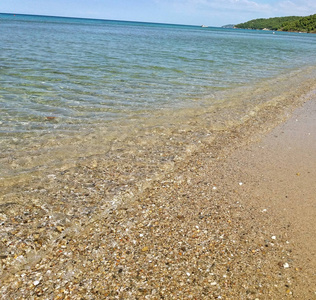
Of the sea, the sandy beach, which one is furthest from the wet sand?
the sea

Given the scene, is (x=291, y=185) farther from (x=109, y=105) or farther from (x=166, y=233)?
(x=109, y=105)

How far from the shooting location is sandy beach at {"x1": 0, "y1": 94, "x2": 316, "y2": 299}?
2969mm

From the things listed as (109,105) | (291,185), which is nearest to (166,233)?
(291,185)

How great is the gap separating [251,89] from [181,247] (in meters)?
10.7

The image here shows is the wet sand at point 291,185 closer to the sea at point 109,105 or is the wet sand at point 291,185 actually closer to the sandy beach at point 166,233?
the sandy beach at point 166,233

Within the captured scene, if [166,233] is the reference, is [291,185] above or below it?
above

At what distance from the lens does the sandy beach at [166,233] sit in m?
2.97

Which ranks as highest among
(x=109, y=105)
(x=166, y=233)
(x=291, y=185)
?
(x=109, y=105)

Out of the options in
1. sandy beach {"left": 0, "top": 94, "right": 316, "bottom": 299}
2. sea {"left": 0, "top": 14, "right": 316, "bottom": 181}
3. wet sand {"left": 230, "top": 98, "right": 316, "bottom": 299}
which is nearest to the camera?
sandy beach {"left": 0, "top": 94, "right": 316, "bottom": 299}

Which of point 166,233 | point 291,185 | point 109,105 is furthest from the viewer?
point 109,105

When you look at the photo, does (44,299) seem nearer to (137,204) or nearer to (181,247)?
(181,247)

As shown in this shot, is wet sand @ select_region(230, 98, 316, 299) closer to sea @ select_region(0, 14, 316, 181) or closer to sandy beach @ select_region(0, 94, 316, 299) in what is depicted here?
sandy beach @ select_region(0, 94, 316, 299)

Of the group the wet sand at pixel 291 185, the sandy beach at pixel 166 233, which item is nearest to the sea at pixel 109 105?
the sandy beach at pixel 166 233

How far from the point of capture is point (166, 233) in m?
3.71
